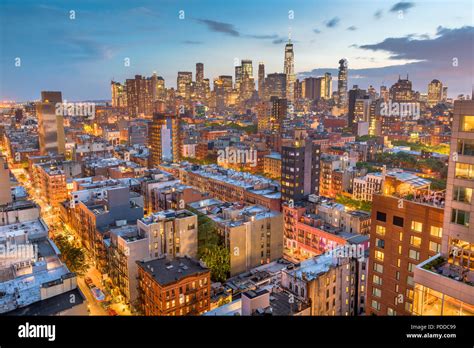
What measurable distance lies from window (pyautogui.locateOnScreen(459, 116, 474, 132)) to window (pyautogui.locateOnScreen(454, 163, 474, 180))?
70 centimetres

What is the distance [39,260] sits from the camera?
1454 cm

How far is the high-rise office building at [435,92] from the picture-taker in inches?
4230

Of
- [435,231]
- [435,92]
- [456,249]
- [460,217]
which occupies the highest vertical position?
[435,92]

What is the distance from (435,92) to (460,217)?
119 m

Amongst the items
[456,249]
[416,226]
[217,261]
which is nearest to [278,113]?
[217,261]

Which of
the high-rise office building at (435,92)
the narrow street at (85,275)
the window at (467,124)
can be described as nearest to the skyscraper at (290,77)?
the high-rise office building at (435,92)

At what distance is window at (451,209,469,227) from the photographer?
691 centimetres

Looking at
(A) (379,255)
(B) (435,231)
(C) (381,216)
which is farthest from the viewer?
(A) (379,255)

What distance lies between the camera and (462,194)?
7.06 metres

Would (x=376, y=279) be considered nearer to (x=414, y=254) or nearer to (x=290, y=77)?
(x=414, y=254)

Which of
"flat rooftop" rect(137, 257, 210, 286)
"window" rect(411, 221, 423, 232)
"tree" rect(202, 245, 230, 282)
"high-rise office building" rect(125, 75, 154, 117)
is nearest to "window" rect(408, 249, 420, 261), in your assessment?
"window" rect(411, 221, 423, 232)
